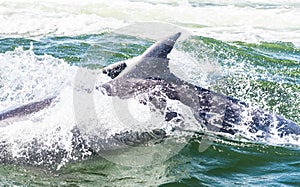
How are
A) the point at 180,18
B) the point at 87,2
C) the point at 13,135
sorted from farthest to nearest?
the point at 87,2 → the point at 180,18 → the point at 13,135

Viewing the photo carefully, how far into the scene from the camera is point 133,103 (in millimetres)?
7477

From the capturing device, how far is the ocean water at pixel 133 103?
6730mm

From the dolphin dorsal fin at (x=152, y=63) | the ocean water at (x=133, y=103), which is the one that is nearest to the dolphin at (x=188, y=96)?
the dolphin dorsal fin at (x=152, y=63)

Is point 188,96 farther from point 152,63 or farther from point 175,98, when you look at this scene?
point 152,63

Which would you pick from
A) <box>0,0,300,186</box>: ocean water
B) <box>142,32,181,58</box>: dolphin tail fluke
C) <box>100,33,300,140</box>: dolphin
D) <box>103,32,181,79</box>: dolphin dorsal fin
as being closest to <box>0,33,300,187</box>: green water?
<box>0,0,300,186</box>: ocean water

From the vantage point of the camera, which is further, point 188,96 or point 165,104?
point 188,96

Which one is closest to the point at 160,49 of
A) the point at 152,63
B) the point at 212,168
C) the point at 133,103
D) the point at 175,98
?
the point at 152,63

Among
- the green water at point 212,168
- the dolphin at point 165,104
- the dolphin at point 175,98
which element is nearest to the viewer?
the green water at point 212,168

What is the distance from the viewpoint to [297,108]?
10.6 m

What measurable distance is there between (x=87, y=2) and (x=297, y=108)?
2164 cm

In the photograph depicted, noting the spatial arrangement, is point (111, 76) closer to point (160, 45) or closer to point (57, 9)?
point (160, 45)

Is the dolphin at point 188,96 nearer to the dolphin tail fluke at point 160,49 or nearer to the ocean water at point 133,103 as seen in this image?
the dolphin tail fluke at point 160,49

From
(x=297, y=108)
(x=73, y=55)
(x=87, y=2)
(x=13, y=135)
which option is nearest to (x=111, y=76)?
(x=13, y=135)

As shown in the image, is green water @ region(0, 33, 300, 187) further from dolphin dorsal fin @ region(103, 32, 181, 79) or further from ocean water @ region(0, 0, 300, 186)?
dolphin dorsal fin @ region(103, 32, 181, 79)
